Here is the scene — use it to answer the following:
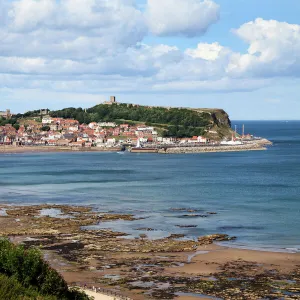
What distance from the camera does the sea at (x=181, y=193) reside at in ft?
141

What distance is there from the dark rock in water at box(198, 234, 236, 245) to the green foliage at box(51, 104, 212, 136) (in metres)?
123

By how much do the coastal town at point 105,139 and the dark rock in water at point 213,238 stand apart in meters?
98.8

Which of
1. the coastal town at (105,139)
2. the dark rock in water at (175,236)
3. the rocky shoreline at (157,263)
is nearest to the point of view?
the rocky shoreline at (157,263)

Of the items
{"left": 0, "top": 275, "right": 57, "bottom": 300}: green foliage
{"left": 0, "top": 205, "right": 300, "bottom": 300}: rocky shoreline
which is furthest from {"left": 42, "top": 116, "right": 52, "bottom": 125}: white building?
{"left": 0, "top": 275, "right": 57, "bottom": 300}: green foliage

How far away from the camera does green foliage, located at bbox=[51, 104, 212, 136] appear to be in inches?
6654

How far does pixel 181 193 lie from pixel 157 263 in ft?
101

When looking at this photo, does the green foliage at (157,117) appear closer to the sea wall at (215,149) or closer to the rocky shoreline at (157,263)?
the sea wall at (215,149)

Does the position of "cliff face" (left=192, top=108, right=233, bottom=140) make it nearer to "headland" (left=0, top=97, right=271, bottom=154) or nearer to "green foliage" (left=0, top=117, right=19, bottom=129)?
"headland" (left=0, top=97, right=271, bottom=154)

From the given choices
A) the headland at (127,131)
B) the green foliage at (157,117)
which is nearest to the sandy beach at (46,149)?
the headland at (127,131)

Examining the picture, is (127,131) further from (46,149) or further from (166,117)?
(46,149)

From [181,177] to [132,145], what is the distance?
241 feet

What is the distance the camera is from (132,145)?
153375mm

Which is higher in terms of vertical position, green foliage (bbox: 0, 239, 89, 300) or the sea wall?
the sea wall

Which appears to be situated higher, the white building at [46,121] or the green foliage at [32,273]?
the white building at [46,121]
